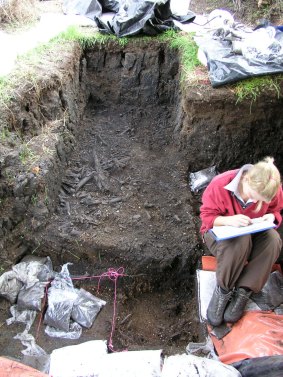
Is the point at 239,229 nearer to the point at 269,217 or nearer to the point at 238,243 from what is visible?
the point at 238,243

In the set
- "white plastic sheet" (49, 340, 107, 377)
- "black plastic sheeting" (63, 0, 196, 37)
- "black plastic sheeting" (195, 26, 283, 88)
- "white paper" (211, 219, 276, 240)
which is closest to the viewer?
"white plastic sheet" (49, 340, 107, 377)

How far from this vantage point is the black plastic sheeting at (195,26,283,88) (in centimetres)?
398

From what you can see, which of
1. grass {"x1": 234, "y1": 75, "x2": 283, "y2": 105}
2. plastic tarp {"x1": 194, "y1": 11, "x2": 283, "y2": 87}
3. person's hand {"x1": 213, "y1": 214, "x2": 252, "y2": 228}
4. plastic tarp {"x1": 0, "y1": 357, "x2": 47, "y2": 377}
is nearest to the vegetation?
plastic tarp {"x1": 194, "y1": 11, "x2": 283, "y2": 87}

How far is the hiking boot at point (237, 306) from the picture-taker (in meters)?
2.72

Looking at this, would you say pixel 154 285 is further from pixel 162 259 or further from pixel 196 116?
pixel 196 116

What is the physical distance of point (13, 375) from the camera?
1.83 meters

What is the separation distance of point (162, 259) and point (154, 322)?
58 cm

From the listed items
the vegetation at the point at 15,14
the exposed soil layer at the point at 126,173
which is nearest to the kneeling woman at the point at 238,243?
the exposed soil layer at the point at 126,173

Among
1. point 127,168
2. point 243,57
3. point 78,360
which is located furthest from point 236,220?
point 243,57

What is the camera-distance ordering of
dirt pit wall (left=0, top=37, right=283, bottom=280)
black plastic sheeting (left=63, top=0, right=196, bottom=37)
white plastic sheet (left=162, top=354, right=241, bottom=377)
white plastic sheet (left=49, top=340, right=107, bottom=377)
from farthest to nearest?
black plastic sheeting (left=63, top=0, right=196, bottom=37) < dirt pit wall (left=0, top=37, right=283, bottom=280) < white plastic sheet (left=49, top=340, right=107, bottom=377) < white plastic sheet (left=162, top=354, right=241, bottom=377)

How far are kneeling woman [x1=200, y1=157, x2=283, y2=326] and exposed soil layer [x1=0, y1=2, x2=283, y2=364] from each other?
1.77ft

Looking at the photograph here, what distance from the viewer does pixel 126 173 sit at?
4.45 m

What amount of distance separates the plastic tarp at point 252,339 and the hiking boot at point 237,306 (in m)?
0.07

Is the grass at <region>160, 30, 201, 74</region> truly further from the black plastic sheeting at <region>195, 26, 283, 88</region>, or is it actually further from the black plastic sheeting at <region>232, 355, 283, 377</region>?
the black plastic sheeting at <region>232, 355, 283, 377</region>
